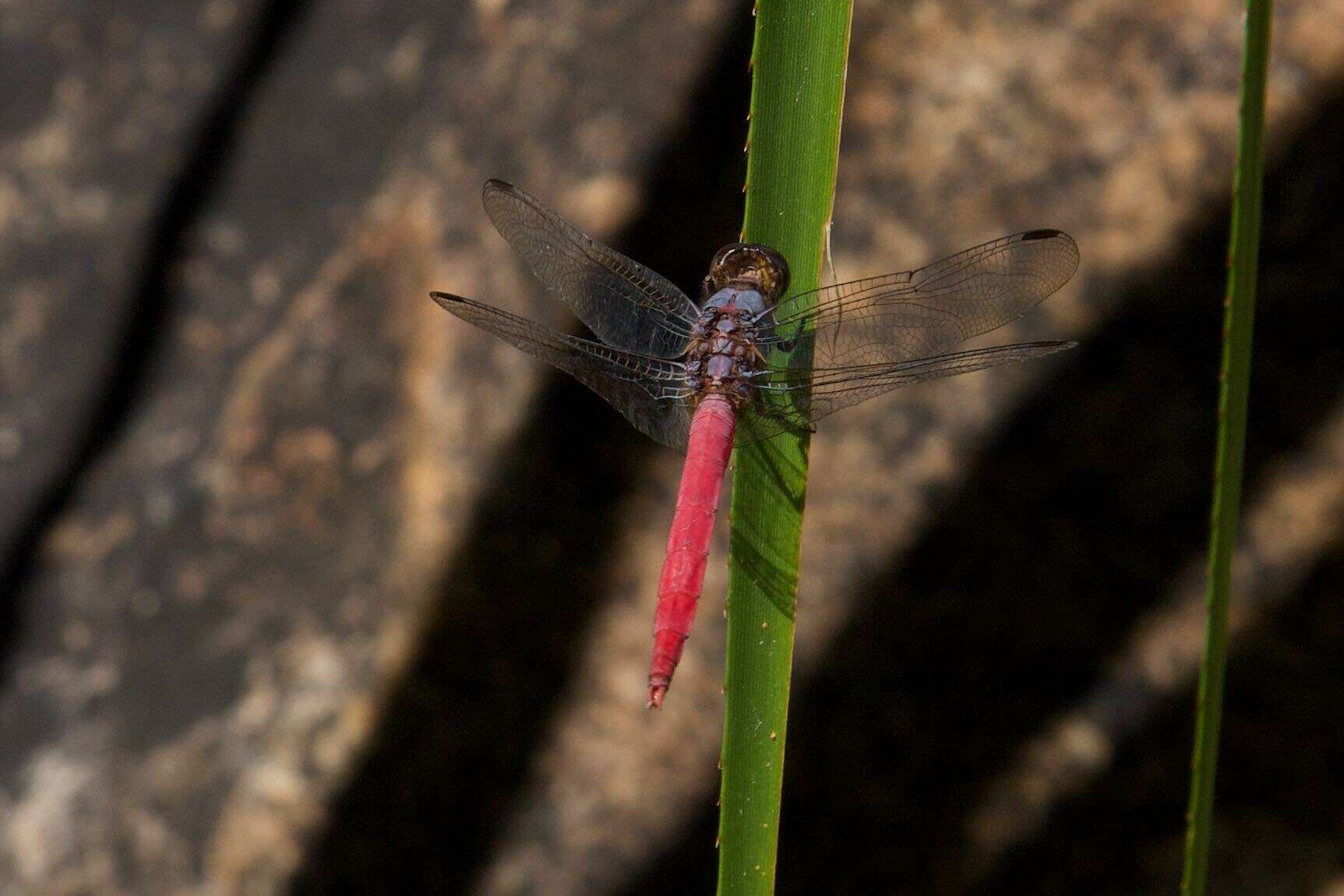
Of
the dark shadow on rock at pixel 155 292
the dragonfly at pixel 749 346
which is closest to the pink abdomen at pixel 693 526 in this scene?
the dragonfly at pixel 749 346

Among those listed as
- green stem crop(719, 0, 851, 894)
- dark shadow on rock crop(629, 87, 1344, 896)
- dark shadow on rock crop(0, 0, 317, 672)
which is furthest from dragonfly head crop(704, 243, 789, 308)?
dark shadow on rock crop(0, 0, 317, 672)

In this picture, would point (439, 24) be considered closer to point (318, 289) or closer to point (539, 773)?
point (318, 289)

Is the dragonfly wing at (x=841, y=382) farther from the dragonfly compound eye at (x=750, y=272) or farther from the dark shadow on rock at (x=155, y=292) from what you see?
the dark shadow on rock at (x=155, y=292)

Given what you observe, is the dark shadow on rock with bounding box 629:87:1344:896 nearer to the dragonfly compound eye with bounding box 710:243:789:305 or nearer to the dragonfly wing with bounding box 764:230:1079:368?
the dragonfly wing with bounding box 764:230:1079:368

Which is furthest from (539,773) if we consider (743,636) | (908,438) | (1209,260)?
(1209,260)

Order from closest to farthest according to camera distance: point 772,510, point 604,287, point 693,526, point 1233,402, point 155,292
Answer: point 1233,402, point 772,510, point 693,526, point 604,287, point 155,292

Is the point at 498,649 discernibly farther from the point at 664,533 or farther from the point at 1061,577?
the point at 1061,577

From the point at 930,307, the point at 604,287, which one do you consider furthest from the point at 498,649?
the point at 930,307
